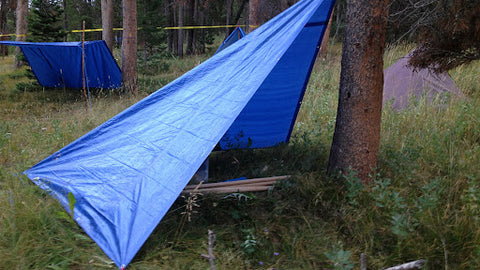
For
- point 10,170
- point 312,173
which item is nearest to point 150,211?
point 312,173

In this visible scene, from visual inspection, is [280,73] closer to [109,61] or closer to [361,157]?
[361,157]

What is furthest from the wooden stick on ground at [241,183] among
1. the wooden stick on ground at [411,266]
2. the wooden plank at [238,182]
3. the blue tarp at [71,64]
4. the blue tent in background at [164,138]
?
the blue tarp at [71,64]

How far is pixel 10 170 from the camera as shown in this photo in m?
3.66

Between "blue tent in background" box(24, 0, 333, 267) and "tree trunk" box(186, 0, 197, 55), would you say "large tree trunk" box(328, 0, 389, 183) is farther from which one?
"tree trunk" box(186, 0, 197, 55)

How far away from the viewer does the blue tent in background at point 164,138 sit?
2469 mm

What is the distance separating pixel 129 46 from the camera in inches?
343

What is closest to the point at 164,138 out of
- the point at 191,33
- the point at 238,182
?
the point at 238,182

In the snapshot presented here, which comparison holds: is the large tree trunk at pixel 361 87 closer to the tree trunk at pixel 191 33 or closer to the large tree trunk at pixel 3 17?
the tree trunk at pixel 191 33

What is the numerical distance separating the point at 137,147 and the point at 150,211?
83 centimetres

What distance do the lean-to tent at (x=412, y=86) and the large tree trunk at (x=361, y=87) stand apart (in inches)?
101

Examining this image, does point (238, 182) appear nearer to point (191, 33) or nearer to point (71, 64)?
point (71, 64)

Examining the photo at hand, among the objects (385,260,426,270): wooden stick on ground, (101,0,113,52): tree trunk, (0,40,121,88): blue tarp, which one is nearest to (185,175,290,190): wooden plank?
(385,260,426,270): wooden stick on ground

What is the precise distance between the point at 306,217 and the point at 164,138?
1357mm

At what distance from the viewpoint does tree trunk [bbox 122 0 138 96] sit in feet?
27.7
